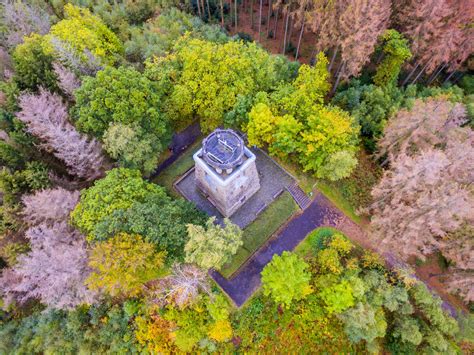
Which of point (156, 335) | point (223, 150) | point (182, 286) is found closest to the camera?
point (182, 286)

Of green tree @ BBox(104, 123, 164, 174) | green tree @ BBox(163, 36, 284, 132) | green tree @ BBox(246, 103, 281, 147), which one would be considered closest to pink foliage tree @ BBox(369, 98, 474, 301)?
green tree @ BBox(246, 103, 281, 147)

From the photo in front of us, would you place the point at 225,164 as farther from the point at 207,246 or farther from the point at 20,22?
the point at 20,22

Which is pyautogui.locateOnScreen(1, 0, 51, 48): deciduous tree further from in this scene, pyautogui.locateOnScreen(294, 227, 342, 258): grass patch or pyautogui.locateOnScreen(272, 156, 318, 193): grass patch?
pyautogui.locateOnScreen(294, 227, 342, 258): grass patch

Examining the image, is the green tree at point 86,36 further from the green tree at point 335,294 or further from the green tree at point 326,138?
the green tree at point 335,294

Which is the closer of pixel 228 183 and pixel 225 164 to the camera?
pixel 225 164

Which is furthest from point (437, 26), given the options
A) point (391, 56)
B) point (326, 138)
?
point (326, 138)

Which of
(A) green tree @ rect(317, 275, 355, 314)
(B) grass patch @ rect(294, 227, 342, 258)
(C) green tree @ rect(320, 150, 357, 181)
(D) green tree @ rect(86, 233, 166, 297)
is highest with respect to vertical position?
(C) green tree @ rect(320, 150, 357, 181)
